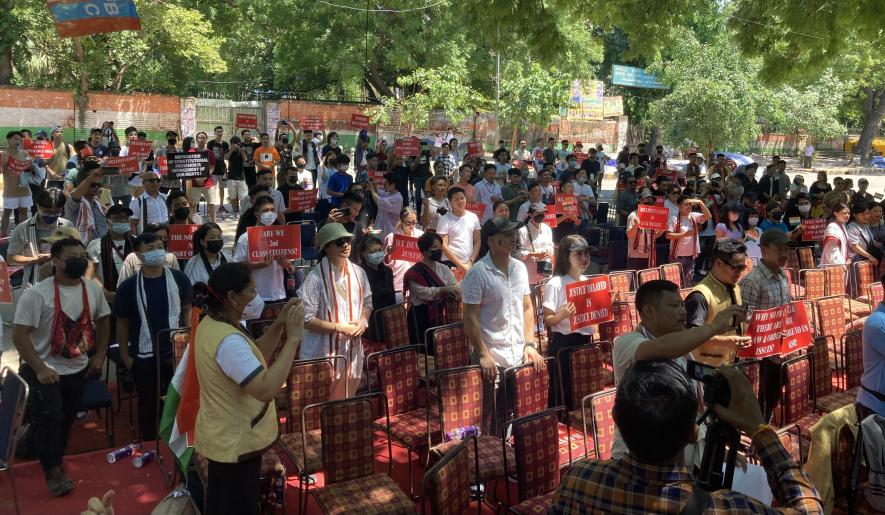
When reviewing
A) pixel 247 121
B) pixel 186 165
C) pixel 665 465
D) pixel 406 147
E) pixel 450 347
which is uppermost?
pixel 247 121

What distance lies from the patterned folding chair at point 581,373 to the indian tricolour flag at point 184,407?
9.64 feet

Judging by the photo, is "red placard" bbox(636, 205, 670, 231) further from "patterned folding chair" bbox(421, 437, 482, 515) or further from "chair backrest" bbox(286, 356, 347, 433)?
"patterned folding chair" bbox(421, 437, 482, 515)

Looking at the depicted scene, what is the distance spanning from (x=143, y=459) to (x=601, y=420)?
11.1 ft

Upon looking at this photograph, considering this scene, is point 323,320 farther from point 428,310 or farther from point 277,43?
point 277,43

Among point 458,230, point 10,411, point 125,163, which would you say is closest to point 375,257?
point 458,230

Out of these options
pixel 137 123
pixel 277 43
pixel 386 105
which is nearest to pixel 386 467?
pixel 386 105

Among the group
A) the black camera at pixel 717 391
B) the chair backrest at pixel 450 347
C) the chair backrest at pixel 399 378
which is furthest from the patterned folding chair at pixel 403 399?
the black camera at pixel 717 391

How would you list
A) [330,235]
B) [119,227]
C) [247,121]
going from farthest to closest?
[247,121], [119,227], [330,235]

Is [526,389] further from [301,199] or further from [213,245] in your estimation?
[301,199]

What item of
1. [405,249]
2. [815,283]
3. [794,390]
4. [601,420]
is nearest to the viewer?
[601,420]

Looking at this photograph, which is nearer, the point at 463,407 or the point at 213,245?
the point at 463,407

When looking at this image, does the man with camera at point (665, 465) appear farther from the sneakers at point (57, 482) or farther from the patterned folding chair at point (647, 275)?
the patterned folding chair at point (647, 275)

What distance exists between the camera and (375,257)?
7496 millimetres

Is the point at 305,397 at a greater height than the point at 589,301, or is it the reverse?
the point at 589,301
